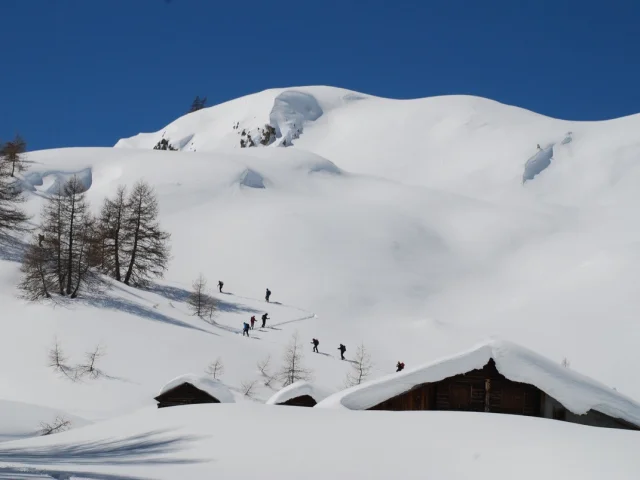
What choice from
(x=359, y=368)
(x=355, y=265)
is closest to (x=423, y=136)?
(x=355, y=265)

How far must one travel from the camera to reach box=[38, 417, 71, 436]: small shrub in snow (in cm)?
1984

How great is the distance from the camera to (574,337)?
42156 millimetres

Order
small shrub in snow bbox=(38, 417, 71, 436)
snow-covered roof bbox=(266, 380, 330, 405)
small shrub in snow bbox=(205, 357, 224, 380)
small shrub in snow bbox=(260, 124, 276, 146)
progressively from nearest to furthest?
small shrub in snow bbox=(38, 417, 71, 436), snow-covered roof bbox=(266, 380, 330, 405), small shrub in snow bbox=(205, 357, 224, 380), small shrub in snow bbox=(260, 124, 276, 146)

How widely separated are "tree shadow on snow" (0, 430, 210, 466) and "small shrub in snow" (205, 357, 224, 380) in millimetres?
17997

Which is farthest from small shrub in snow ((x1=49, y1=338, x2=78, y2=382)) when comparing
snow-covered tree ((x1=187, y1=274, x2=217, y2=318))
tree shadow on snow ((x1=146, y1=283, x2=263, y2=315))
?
tree shadow on snow ((x1=146, y1=283, x2=263, y2=315))

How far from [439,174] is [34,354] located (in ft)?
283

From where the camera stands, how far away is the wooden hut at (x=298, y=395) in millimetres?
21109

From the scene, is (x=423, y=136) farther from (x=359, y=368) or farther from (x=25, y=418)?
(x=25, y=418)

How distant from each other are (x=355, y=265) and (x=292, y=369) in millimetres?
24726

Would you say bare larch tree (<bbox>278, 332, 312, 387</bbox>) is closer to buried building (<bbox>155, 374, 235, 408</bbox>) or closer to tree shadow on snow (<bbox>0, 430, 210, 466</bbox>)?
buried building (<bbox>155, 374, 235, 408</bbox>)

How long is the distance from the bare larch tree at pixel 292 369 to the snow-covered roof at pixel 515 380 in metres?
18.2

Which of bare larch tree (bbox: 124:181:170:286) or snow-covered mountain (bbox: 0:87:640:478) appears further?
bare larch tree (bbox: 124:181:170:286)

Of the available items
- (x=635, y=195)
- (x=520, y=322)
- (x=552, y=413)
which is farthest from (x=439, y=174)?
(x=552, y=413)

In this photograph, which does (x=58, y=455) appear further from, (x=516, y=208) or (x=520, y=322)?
(x=516, y=208)
